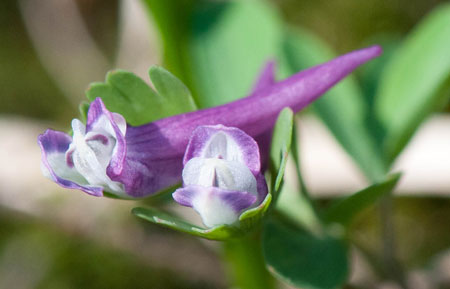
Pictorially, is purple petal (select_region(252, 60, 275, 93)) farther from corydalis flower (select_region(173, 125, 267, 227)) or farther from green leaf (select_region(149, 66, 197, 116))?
corydalis flower (select_region(173, 125, 267, 227))

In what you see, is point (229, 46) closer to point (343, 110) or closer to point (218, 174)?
point (343, 110)

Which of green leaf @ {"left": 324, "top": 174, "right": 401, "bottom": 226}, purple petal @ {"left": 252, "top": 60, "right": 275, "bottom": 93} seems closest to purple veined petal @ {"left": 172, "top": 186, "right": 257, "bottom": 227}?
green leaf @ {"left": 324, "top": 174, "right": 401, "bottom": 226}

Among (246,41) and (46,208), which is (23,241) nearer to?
(46,208)

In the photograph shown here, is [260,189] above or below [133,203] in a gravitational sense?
above

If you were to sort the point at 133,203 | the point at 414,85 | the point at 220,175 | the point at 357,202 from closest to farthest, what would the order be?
the point at 220,175
the point at 357,202
the point at 414,85
the point at 133,203

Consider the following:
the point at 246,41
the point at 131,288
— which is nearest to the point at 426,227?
the point at 246,41

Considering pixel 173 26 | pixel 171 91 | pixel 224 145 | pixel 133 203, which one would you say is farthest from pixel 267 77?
pixel 133 203

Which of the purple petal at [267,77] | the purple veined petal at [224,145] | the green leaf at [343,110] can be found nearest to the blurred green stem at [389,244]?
the green leaf at [343,110]
